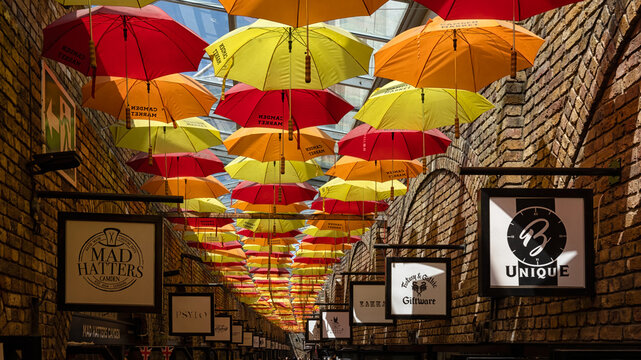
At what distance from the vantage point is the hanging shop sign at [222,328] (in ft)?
56.8

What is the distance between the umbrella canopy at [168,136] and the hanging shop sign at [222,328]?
970 cm

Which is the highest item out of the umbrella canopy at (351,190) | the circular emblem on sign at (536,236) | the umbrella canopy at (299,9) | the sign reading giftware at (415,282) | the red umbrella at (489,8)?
the umbrella canopy at (299,9)

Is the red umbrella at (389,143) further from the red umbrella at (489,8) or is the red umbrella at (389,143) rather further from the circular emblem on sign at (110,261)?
the red umbrella at (489,8)

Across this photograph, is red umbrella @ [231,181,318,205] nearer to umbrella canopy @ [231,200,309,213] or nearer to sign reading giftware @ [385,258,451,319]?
umbrella canopy @ [231,200,309,213]

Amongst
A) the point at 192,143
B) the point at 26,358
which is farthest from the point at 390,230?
the point at 26,358

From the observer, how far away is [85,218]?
500 cm

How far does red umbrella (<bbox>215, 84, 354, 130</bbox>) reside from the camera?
7.36 metres

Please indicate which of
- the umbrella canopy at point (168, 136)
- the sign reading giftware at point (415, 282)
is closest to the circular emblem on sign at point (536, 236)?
the sign reading giftware at point (415, 282)

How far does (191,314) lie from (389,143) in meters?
4.97

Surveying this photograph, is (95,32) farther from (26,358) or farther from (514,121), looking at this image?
(514,121)

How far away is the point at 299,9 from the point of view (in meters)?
4.85

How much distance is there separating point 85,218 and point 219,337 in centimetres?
1278

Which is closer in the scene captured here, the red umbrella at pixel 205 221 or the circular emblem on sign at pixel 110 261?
the circular emblem on sign at pixel 110 261

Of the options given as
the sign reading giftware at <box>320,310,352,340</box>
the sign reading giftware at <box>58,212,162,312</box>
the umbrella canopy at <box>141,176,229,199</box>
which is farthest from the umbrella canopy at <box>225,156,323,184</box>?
the sign reading giftware at <box>320,310,352,340</box>
